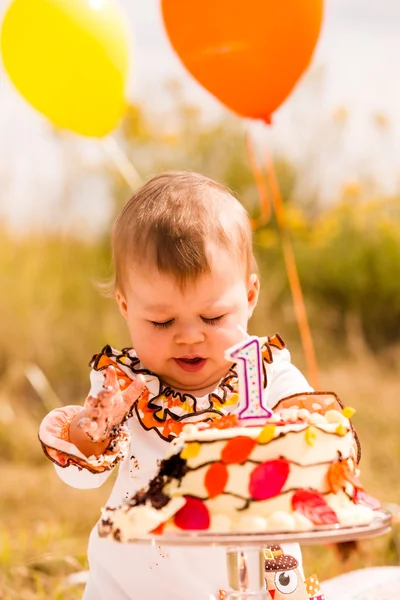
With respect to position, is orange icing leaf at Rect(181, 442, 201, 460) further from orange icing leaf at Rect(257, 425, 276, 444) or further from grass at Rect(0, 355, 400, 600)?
grass at Rect(0, 355, 400, 600)

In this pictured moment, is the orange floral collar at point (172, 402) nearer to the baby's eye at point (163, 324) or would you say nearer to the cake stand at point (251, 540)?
the baby's eye at point (163, 324)

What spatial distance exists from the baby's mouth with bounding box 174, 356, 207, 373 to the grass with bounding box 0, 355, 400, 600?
184 centimetres

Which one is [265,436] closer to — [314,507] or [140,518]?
[314,507]

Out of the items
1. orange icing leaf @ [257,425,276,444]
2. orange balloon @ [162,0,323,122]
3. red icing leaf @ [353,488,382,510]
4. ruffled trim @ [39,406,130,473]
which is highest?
orange balloon @ [162,0,323,122]

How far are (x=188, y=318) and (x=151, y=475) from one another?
471 millimetres

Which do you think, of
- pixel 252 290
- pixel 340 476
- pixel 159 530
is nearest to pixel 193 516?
pixel 159 530

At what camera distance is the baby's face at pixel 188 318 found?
222cm

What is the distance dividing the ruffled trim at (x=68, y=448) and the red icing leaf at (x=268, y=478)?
0.45 m

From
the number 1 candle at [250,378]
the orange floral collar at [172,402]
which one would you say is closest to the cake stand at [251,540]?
the number 1 candle at [250,378]

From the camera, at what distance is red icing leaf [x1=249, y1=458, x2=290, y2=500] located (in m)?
1.79

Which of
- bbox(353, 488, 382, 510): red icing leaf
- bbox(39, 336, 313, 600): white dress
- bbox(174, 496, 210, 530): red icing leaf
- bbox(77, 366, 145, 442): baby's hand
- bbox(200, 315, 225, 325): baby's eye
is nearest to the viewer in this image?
bbox(174, 496, 210, 530): red icing leaf

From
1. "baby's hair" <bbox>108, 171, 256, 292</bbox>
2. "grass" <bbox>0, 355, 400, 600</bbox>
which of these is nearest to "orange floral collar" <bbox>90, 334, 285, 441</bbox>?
"baby's hair" <bbox>108, 171, 256, 292</bbox>

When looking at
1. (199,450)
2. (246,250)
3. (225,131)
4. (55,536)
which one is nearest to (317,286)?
(225,131)

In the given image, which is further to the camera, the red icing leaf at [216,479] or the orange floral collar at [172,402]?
the orange floral collar at [172,402]
